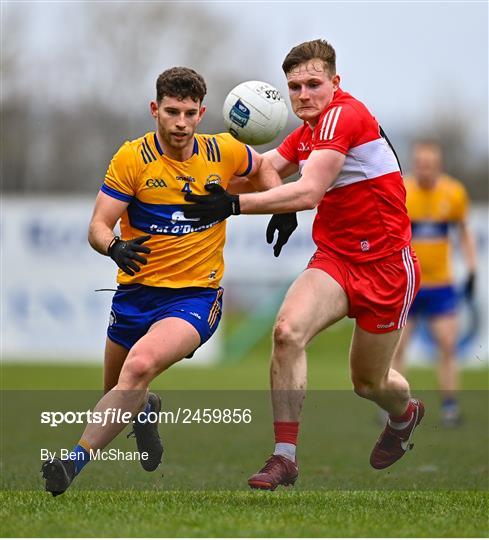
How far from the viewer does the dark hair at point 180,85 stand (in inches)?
271

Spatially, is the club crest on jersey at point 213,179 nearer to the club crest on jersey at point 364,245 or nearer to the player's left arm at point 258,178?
the player's left arm at point 258,178

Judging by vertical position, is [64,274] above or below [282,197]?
below

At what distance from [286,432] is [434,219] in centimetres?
612

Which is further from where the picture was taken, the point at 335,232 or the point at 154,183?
the point at 335,232

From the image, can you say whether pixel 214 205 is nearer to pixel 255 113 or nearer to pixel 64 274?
pixel 255 113

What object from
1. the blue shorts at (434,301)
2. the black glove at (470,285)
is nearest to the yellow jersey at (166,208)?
the blue shorts at (434,301)

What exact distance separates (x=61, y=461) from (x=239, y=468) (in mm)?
2448

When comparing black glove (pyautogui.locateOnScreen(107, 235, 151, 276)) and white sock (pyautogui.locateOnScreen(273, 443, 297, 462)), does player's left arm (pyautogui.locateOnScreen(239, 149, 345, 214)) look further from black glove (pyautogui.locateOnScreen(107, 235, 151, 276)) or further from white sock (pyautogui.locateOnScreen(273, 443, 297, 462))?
white sock (pyautogui.locateOnScreen(273, 443, 297, 462))

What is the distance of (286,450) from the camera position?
264 inches

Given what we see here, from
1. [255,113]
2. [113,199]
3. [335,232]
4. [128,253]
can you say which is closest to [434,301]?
[335,232]

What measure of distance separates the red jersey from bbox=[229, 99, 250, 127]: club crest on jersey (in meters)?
0.41

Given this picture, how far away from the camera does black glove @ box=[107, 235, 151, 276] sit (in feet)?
21.8

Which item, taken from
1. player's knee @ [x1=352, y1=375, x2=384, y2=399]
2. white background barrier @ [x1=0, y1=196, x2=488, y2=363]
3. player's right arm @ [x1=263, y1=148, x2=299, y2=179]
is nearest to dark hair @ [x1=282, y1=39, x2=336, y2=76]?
player's right arm @ [x1=263, y1=148, x2=299, y2=179]

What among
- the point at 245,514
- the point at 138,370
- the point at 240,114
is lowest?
the point at 245,514
